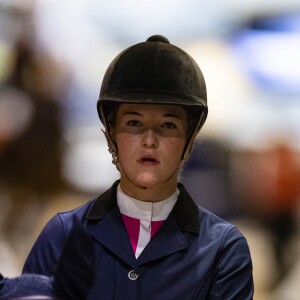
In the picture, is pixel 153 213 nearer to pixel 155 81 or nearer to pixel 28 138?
pixel 155 81

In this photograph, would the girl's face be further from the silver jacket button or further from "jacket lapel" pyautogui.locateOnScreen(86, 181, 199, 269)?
the silver jacket button

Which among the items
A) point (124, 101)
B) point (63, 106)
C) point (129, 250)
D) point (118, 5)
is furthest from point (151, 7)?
point (129, 250)

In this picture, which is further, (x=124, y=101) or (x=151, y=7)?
(x=151, y=7)

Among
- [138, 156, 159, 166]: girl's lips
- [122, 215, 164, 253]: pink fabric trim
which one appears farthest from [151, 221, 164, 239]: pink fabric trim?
[138, 156, 159, 166]: girl's lips

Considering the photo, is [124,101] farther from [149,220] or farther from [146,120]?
[149,220]

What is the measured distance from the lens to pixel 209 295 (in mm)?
1357

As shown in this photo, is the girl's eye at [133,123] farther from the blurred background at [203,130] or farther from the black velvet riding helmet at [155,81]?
the blurred background at [203,130]

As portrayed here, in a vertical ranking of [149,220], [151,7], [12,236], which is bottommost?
[12,236]

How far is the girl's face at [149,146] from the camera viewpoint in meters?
1.39

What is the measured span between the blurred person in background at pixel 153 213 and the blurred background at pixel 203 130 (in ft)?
2.74

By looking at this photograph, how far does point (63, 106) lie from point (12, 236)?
0.40 m

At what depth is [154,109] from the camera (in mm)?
1406

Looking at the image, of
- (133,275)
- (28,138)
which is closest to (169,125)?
(133,275)

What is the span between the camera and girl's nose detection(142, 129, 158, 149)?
1375mm
